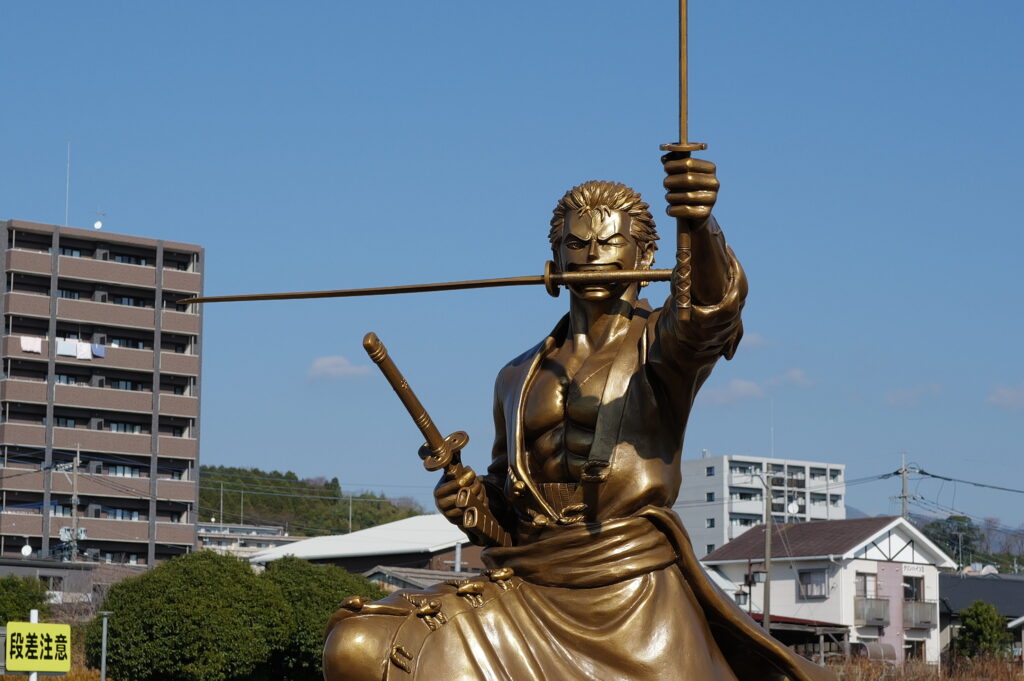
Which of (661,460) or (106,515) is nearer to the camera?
(661,460)

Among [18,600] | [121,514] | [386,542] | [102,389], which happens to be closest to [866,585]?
[386,542]

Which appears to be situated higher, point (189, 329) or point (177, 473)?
point (189, 329)

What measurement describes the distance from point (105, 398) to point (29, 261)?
565 centimetres

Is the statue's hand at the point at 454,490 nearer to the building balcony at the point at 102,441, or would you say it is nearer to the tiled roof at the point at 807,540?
the tiled roof at the point at 807,540

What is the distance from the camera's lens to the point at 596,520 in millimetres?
6191

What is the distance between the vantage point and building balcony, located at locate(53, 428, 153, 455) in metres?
52.6

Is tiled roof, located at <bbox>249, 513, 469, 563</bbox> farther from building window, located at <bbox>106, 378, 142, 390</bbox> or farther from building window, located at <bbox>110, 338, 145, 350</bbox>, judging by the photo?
building window, located at <bbox>110, 338, 145, 350</bbox>

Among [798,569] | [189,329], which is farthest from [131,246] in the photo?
[798,569]

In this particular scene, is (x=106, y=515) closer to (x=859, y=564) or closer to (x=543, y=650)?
(x=859, y=564)

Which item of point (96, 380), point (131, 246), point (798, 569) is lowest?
point (798, 569)

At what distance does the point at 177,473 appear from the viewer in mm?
54219

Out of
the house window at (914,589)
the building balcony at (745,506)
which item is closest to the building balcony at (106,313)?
the house window at (914,589)

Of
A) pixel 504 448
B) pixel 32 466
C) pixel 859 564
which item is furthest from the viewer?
pixel 32 466

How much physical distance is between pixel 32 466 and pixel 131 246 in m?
8.75
